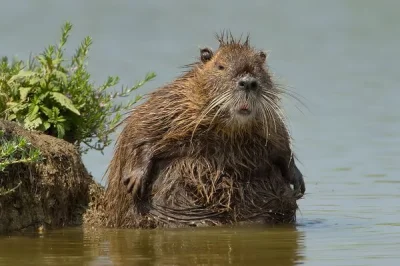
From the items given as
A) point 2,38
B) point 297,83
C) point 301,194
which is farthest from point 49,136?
point 2,38

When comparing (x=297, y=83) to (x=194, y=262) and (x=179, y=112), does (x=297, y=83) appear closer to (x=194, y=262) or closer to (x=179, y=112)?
(x=179, y=112)

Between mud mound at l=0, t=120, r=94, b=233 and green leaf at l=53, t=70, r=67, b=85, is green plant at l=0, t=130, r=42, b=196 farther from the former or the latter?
green leaf at l=53, t=70, r=67, b=85

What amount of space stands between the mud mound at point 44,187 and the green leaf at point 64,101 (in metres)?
0.29

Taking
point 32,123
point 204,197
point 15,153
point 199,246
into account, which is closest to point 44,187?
point 15,153

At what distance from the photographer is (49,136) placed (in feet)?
35.1

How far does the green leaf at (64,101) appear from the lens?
420 inches

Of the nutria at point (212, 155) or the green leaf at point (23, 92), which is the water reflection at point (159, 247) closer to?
the nutria at point (212, 155)

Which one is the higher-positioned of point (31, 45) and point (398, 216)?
point (31, 45)

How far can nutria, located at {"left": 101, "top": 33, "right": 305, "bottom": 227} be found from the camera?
10.5 m

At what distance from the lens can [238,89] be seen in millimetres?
10383

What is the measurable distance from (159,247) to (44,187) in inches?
55.1

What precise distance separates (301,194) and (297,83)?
9366 millimetres

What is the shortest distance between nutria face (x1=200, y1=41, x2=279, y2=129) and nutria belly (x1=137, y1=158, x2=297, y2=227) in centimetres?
47

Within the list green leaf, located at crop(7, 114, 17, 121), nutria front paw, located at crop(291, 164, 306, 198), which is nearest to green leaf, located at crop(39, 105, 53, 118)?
green leaf, located at crop(7, 114, 17, 121)
